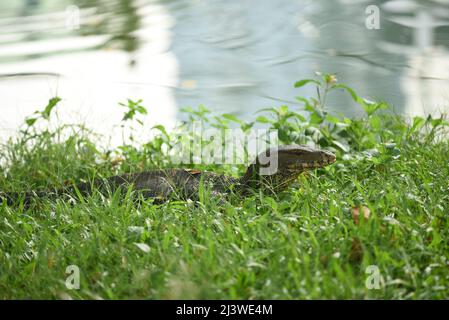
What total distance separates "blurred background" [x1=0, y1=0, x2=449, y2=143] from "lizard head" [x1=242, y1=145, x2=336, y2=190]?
2283 mm

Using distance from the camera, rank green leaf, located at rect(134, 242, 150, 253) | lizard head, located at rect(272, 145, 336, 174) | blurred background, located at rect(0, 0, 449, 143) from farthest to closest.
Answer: blurred background, located at rect(0, 0, 449, 143) < lizard head, located at rect(272, 145, 336, 174) < green leaf, located at rect(134, 242, 150, 253)

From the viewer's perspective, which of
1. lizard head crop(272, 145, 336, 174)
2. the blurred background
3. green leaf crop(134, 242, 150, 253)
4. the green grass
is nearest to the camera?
the green grass

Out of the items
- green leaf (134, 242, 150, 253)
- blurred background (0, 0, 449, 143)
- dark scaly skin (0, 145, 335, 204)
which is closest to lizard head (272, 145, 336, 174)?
dark scaly skin (0, 145, 335, 204)

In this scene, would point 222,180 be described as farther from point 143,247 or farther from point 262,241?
point 143,247

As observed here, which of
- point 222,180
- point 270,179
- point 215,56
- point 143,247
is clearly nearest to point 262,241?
point 143,247

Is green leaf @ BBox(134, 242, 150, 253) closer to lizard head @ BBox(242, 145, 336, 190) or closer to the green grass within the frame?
the green grass

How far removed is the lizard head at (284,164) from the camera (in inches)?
197

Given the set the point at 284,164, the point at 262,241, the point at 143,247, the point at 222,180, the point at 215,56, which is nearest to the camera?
the point at 143,247

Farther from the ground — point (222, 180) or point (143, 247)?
point (222, 180)

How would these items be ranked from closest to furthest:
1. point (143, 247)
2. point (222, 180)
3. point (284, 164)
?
1. point (143, 247)
2. point (284, 164)
3. point (222, 180)

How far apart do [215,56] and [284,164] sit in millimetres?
4559

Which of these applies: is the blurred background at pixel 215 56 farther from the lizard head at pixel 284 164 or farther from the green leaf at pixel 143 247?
the green leaf at pixel 143 247

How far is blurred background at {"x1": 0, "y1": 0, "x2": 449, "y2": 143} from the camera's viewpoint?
25.9 ft

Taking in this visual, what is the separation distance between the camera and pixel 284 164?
503cm
